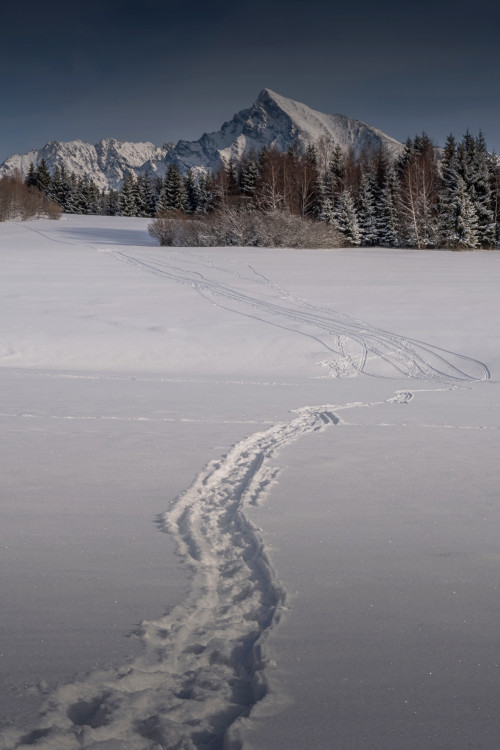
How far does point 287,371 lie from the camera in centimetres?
1411

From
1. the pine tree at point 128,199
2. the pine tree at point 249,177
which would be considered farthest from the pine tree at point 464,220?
the pine tree at point 128,199

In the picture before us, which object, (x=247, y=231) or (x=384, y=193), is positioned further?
(x=384, y=193)

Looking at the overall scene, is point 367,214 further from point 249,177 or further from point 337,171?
point 249,177

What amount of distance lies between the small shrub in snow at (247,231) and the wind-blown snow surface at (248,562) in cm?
2219

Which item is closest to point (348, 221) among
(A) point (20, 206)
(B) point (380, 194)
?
(B) point (380, 194)

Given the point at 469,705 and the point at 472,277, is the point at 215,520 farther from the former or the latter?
the point at 472,277

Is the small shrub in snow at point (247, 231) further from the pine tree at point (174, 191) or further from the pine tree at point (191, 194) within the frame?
the pine tree at point (191, 194)

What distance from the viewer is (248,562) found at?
387 centimetres

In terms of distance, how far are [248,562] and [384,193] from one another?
44.9 m

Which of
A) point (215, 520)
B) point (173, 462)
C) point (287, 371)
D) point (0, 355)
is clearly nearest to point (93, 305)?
point (0, 355)

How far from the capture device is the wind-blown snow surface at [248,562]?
8.04 ft

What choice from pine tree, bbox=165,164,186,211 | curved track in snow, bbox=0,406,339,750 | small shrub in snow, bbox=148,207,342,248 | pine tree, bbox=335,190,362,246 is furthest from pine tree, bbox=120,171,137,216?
curved track in snow, bbox=0,406,339,750

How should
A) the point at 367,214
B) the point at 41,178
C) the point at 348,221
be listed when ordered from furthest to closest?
the point at 41,178
the point at 367,214
the point at 348,221

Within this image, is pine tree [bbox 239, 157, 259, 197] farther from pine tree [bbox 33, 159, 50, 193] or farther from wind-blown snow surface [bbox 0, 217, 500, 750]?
wind-blown snow surface [bbox 0, 217, 500, 750]
